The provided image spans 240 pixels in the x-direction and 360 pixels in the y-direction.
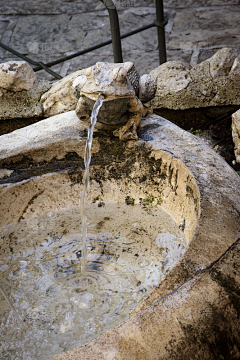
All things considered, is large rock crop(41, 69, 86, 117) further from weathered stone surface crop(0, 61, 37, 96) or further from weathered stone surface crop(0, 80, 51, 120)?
weathered stone surface crop(0, 61, 37, 96)

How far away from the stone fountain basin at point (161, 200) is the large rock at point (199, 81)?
21.2 inches

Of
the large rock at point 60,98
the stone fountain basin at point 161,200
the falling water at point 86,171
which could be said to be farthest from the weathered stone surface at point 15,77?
the falling water at point 86,171

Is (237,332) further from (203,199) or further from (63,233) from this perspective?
(63,233)

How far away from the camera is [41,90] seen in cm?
276

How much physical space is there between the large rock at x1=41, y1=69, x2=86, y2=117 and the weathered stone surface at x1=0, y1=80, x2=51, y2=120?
0.17ft

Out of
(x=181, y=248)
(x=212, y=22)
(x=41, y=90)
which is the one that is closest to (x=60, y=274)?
(x=181, y=248)

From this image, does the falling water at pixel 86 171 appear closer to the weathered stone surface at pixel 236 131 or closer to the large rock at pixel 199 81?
the large rock at pixel 199 81

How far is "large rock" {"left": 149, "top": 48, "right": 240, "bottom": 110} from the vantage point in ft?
8.97

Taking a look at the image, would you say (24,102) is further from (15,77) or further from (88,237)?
(88,237)

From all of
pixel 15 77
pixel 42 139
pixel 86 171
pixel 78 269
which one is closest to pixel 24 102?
pixel 15 77

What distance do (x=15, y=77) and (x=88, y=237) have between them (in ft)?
4.06

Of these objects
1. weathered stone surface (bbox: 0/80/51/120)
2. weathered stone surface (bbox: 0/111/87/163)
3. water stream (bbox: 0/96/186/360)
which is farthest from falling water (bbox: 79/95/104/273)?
weathered stone surface (bbox: 0/80/51/120)

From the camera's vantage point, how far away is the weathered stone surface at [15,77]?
264 cm

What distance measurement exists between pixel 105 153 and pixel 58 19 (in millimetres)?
3873
